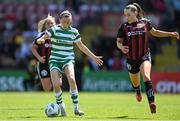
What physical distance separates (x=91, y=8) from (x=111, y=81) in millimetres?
6031

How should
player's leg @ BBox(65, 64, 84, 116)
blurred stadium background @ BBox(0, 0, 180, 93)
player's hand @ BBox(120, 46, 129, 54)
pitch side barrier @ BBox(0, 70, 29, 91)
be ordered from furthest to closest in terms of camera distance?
1. pitch side barrier @ BBox(0, 70, 29, 91)
2. blurred stadium background @ BBox(0, 0, 180, 93)
3. player's hand @ BBox(120, 46, 129, 54)
4. player's leg @ BBox(65, 64, 84, 116)

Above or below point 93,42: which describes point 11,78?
below

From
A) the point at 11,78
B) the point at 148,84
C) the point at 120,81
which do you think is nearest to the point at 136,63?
the point at 148,84

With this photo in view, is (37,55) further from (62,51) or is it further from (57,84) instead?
(57,84)

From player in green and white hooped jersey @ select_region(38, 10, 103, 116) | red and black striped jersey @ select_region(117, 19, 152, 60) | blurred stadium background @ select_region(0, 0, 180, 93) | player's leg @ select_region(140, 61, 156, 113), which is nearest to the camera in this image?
player in green and white hooped jersey @ select_region(38, 10, 103, 116)

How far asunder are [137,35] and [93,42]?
21.0 metres

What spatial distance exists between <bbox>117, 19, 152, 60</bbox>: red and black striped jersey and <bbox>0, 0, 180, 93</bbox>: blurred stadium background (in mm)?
17020

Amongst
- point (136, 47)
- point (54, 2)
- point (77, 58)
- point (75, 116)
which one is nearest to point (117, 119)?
point (75, 116)

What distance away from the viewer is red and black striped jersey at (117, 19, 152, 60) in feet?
57.6

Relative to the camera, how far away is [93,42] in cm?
3859

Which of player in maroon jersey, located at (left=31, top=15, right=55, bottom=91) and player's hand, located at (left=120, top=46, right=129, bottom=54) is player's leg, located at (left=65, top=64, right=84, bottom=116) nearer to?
player's hand, located at (left=120, top=46, right=129, bottom=54)

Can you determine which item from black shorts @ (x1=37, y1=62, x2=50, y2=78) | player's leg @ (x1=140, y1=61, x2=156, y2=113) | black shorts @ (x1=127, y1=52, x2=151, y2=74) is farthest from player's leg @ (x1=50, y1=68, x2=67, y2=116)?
black shorts @ (x1=37, y1=62, x2=50, y2=78)

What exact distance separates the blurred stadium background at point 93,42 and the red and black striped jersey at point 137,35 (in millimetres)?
17020

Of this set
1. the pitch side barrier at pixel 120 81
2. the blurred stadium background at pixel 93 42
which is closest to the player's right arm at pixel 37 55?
the blurred stadium background at pixel 93 42
